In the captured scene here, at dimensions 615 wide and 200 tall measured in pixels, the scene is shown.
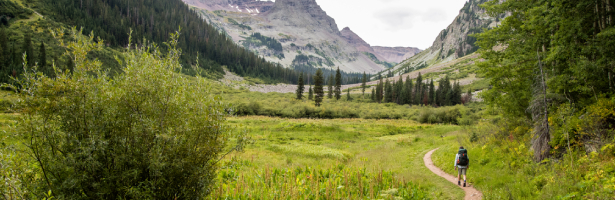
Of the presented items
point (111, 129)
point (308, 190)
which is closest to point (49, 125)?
point (111, 129)

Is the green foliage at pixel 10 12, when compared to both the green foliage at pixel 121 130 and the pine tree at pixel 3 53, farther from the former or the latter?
the green foliage at pixel 121 130

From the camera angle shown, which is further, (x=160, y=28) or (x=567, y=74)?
(x=160, y=28)

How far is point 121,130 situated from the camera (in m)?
4.70

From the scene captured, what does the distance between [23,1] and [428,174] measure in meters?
159

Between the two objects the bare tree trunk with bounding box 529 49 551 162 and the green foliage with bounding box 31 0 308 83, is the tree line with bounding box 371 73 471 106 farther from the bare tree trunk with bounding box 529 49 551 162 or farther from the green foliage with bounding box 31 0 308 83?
the bare tree trunk with bounding box 529 49 551 162

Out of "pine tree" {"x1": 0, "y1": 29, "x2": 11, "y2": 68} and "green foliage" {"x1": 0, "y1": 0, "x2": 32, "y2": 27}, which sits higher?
"green foliage" {"x1": 0, "y1": 0, "x2": 32, "y2": 27}

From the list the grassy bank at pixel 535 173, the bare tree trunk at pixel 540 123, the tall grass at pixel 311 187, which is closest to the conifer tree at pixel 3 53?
the tall grass at pixel 311 187

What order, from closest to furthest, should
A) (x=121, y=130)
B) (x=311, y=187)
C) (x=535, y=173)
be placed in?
(x=121, y=130), (x=311, y=187), (x=535, y=173)

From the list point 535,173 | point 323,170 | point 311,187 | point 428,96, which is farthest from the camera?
point 428,96

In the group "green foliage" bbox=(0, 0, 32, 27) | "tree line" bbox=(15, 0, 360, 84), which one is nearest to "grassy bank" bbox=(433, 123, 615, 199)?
"tree line" bbox=(15, 0, 360, 84)

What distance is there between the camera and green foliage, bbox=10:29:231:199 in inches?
167

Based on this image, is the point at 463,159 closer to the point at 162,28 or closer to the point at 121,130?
the point at 121,130

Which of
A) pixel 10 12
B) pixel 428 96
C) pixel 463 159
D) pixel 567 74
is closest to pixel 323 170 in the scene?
pixel 463 159

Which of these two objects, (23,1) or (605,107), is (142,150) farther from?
(23,1)
